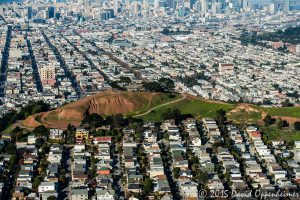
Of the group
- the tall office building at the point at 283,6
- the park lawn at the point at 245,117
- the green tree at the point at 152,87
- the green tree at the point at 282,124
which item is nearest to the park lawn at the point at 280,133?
the green tree at the point at 282,124

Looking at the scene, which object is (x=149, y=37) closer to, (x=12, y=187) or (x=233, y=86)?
(x=233, y=86)

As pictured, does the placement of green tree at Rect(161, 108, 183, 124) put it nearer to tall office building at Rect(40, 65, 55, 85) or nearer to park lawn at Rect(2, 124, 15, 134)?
park lawn at Rect(2, 124, 15, 134)

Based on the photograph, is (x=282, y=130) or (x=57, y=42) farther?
(x=57, y=42)

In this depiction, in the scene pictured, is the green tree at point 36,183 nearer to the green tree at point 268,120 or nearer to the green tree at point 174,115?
the green tree at point 174,115

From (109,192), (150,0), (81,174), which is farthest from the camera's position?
(150,0)

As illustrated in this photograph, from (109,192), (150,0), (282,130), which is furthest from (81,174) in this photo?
(150,0)

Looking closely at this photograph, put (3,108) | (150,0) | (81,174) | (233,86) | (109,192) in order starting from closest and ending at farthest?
1. (109,192)
2. (81,174)
3. (3,108)
4. (233,86)
5. (150,0)

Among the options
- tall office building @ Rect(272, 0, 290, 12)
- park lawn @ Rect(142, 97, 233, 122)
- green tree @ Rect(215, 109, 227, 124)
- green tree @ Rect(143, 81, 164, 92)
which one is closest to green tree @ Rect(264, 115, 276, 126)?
green tree @ Rect(215, 109, 227, 124)
